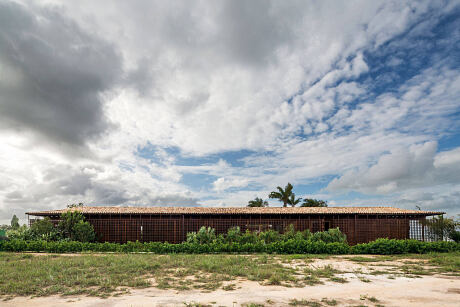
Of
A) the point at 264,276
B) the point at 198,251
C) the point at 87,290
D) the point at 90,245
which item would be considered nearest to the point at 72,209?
the point at 90,245

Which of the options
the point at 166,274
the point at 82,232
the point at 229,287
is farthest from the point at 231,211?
the point at 229,287

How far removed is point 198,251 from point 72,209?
9619mm

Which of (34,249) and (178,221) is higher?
(178,221)

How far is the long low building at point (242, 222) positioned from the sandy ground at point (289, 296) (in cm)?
963

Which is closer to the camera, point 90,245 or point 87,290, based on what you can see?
point 87,290

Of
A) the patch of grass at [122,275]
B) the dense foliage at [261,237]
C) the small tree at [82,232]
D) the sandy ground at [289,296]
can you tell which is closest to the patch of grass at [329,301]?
the sandy ground at [289,296]

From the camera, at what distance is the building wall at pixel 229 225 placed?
1695 centimetres

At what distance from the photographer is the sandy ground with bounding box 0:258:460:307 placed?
18.6 feet

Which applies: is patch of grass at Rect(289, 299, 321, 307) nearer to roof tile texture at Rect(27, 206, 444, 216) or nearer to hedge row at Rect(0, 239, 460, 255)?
hedge row at Rect(0, 239, 460, 255)

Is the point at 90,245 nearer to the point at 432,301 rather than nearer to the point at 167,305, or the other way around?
the point at 167,305

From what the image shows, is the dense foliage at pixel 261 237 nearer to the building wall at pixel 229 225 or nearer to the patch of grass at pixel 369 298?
the building wall at pixel 229 225

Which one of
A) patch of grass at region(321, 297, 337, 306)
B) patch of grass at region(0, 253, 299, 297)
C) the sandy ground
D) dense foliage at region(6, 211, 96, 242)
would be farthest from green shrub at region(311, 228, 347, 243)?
dense foliage at region(6, 211, 96, 242)

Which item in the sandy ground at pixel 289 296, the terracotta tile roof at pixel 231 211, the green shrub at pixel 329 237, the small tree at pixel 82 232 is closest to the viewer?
the sandy ground at pixel 289 296

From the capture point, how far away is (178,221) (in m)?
17.1
